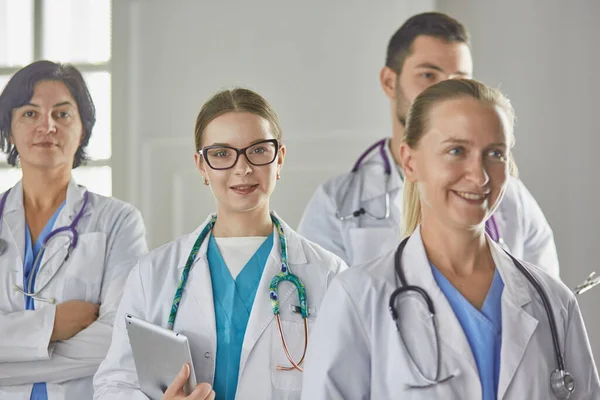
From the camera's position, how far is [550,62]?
3375mm

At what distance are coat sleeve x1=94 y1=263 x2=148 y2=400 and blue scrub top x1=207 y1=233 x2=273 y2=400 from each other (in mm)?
166

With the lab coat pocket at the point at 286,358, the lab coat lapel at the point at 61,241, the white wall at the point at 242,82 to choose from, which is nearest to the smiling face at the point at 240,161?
the lab coat pocket at the point at 286,358

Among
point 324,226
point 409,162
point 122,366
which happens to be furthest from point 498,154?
point 324,226

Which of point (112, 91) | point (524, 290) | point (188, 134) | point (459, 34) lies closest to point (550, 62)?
point (459, 34)

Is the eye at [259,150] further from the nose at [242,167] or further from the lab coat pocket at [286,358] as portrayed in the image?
the lab coat pocket at [286,358]

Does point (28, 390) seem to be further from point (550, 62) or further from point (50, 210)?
point (550, 62)

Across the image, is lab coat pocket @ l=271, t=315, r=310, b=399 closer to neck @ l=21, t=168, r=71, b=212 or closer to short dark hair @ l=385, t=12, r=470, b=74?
neck @ l=21, t=168, r=71, b=212

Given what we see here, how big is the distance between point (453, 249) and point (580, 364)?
304 mm

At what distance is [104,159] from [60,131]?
1120 millimetres

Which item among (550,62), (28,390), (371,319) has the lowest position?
(28,390)

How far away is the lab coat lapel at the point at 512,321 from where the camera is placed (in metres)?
1.44

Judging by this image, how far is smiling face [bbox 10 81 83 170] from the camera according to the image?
2.33m

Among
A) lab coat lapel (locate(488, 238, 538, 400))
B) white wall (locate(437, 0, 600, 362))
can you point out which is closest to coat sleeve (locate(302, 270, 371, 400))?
lab coat lapel (locate(488, 238, 538, 400))

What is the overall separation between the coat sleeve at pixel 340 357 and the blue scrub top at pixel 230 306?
0.33m
